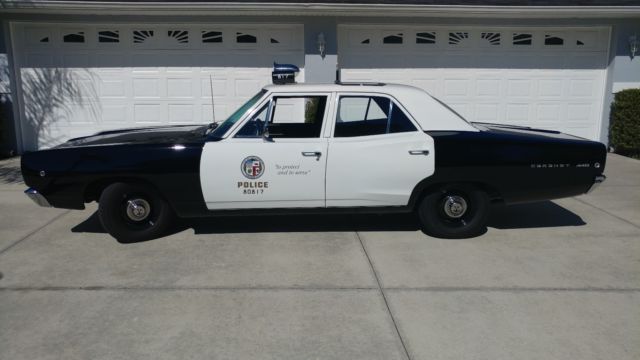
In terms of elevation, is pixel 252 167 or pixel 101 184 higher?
pixel 252 167

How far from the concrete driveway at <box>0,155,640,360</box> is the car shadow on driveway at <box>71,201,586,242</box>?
3 cm

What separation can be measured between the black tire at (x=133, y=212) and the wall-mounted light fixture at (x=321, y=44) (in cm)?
602

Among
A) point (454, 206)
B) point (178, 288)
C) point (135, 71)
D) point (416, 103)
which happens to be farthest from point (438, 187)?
point (135, 71)

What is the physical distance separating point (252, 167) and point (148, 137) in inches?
53.0

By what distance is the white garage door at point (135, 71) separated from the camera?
1102cm

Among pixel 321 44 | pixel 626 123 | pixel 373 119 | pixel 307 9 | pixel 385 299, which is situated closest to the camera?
pixel 385 299

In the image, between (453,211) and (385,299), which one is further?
(453,211)

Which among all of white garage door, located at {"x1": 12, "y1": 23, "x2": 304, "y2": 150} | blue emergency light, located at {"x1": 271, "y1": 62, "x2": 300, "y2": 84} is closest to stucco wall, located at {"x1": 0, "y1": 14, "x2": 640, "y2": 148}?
white garage door, located at {"x1": 12, "y1": 23, "x2": 304, "y2": 150}

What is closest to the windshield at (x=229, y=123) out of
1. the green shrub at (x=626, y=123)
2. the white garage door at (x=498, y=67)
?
the white garage door at (x=498, y=67)

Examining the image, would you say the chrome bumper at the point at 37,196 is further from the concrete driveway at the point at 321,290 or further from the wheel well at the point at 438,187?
the wheel well at the point at 438,187

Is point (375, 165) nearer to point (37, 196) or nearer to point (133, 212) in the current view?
point (133, 212)

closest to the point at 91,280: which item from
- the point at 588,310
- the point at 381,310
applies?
the point at 381,310

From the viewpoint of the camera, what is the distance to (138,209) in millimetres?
5781

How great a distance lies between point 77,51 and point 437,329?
9720 millimetres
